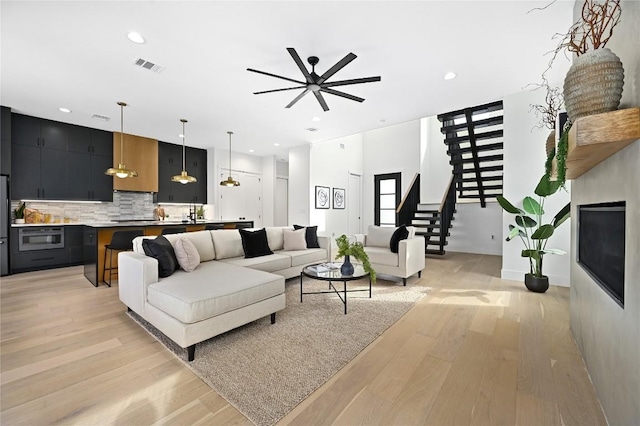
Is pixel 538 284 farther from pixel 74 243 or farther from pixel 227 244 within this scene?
pixel 74 243

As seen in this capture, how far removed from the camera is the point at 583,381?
1.84m

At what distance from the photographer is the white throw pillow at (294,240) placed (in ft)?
14.9

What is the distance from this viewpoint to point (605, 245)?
5.33 feet

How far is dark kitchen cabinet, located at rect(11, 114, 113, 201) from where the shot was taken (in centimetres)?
501

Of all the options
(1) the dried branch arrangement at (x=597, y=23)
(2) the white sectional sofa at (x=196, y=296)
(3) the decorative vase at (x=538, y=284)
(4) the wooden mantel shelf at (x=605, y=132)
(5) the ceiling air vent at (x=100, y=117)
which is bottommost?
(3) the decorative vase at (x=538, y=284)

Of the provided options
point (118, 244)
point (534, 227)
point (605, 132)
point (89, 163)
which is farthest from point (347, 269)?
point (89, 163)

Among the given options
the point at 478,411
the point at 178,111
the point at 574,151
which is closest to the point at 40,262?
the point at 178,111

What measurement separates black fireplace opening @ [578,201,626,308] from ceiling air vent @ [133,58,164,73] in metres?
4.31

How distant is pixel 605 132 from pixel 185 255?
10.8ft

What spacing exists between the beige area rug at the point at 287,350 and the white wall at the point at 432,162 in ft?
15.8

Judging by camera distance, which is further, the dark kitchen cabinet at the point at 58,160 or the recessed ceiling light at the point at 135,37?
the dark kitchen cabinet at the point at 58,160

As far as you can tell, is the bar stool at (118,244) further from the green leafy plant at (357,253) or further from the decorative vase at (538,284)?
the decorative vase at (538,284)

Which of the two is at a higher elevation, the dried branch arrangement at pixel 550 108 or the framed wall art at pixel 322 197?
the dried branch arrangement at pixel 550 108

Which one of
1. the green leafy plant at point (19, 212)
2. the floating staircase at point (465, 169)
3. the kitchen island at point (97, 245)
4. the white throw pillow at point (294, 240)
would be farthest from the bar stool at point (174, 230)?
the floating staircase at point (465, 169)
